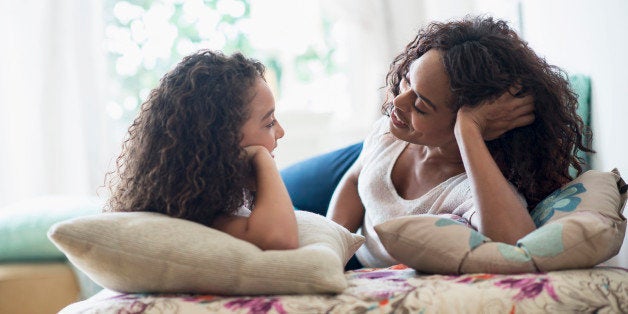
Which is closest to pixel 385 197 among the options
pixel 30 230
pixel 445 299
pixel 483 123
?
pixel 483 123

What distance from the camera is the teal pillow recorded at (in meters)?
2.36

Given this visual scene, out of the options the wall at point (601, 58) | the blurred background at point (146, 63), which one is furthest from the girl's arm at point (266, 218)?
the blurred background at point (146, 63)

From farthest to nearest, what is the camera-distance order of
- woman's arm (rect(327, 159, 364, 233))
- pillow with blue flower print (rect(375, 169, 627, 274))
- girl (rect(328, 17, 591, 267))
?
woman's arm (rect(327, 159, 364, 233)), girl (rect(328, 17, 591, 267)), pillow with blue flower print (rect(375, 169, 627, 274))

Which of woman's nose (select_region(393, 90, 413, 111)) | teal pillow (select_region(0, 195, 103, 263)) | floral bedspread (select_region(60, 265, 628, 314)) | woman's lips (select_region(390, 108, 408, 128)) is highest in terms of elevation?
woman's nose (select_region(393, 90, 413, 111))

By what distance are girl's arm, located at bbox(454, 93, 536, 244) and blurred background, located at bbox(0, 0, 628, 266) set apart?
153 cm

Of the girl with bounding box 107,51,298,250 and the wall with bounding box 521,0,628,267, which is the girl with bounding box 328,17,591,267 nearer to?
the wall with bounding box 521,0,628,267

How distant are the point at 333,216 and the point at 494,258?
65cm

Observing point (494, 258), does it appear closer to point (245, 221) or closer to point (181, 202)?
point (245, 221)

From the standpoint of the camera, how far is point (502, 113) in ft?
5.37

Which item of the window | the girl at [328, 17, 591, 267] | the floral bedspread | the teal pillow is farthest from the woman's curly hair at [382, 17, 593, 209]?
the window

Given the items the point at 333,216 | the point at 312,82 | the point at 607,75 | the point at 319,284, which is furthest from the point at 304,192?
the point at 312,82

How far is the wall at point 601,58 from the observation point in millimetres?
1850

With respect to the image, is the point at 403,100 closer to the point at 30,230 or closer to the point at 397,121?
the point at 397,121

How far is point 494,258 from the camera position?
1.38 m
